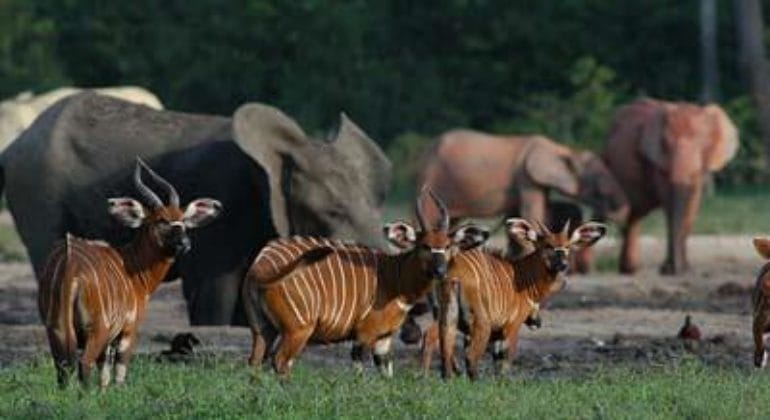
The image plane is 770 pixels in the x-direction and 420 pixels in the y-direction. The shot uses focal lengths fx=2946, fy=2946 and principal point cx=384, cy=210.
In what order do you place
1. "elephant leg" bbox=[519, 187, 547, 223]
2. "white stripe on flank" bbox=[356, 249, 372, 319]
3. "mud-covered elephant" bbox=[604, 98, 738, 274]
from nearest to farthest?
"white stripe on flank" bbox=[356, 249, 372, 319], "elephant leg" bbox=[519, 187, 547, 223], "mud-covered elephant" bbox=[604, 98, 738, 274]

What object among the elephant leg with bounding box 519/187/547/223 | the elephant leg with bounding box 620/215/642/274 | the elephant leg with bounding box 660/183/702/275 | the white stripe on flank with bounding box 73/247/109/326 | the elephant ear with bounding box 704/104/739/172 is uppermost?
the white stripe on flank with bounding box 73/247/109/326

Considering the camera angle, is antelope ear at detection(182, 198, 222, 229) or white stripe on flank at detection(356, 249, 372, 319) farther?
white stripe on flank at detection(356, 249, 372, 319)

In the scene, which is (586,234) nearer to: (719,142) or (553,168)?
(553,168)

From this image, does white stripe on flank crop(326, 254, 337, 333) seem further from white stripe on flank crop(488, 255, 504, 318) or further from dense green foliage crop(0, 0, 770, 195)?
dense green foliage crop(0, 0, 770, 195)

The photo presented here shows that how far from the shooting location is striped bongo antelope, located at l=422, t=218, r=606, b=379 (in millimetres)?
15922

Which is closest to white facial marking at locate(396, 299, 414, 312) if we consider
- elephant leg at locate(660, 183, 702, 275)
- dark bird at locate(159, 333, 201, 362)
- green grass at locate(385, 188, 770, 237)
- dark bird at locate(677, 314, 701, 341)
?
dark bird at locate(159, 333, 201, 362)

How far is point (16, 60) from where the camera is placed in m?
47.1

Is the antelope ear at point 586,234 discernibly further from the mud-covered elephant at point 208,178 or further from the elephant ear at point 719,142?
the elephant ear at point 719,142

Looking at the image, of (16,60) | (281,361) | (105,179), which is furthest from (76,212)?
(16,60)

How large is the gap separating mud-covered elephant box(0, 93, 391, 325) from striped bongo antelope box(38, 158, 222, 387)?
3654 millimetres

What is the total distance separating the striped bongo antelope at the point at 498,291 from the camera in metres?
15.9

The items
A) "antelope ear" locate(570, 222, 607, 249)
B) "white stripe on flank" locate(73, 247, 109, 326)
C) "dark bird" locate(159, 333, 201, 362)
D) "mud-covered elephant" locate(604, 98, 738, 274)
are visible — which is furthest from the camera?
"mud-covered elephant" locate(604, 98, 738, 274)

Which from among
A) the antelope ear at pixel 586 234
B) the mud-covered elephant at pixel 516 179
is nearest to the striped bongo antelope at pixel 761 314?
the antelope ear at pixel 586 234

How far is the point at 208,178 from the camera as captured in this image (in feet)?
64.1
